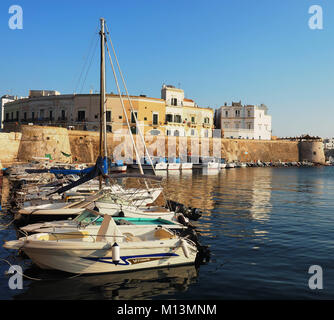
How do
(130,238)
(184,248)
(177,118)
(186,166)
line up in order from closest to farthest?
(184,248) → (130,238) → (186,166) → (177,118)

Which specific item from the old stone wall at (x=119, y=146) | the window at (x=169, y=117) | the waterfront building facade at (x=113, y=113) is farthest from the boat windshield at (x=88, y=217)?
the window at (x=169, y=117)

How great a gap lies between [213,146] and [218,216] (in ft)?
202

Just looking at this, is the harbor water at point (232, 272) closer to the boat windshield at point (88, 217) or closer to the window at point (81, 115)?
the boat windshield at point (88, 217)

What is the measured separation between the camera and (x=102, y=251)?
11.1 m

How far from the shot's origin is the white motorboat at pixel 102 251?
10.9 m

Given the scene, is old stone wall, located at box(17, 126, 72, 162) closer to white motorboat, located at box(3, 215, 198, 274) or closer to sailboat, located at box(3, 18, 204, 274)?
sailboat, located at box(3, 18, 204, 274)

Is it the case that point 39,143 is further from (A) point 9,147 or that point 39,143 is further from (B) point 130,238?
(B) point 130,238

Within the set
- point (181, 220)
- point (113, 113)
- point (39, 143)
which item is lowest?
point (181, 220)

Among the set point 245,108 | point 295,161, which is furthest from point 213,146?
point 295,161

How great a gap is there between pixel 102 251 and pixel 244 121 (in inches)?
3569

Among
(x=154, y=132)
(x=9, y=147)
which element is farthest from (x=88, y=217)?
(x=154, y=132)

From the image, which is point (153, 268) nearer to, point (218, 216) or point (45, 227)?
point (45, 227)

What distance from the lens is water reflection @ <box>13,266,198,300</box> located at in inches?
393

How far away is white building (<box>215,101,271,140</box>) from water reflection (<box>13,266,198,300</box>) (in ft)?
285
